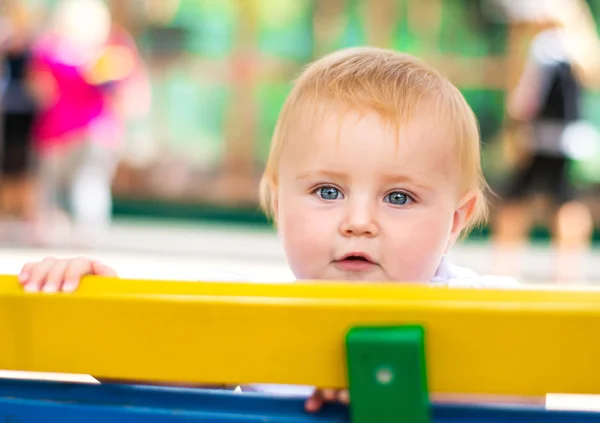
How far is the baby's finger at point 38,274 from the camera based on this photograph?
0.75 meters

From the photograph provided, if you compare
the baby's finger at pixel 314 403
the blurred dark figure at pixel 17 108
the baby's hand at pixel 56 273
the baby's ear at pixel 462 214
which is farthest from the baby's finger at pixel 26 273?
the blurred dark figure at pixel 17 108

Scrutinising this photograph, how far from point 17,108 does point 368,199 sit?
5.69 metres

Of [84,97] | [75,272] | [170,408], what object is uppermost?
[84,97]

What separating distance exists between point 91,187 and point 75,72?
2.99 ft

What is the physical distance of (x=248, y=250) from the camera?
653cm

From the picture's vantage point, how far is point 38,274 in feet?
2.71

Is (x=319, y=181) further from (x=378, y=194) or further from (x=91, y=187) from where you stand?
(x=91, y=187)

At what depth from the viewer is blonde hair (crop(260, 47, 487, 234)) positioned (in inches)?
48.2

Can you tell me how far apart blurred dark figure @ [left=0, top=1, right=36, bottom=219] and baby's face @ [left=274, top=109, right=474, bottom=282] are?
17.8 ft

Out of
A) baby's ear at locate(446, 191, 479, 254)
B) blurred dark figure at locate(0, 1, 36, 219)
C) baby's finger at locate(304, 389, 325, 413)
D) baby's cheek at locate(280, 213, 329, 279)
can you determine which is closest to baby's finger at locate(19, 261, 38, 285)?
baby's finger at locate(304, 389, 325, 413)

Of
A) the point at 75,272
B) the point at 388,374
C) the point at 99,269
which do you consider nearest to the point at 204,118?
the point at 99,269

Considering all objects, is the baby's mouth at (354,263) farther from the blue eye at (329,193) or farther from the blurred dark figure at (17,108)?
the blurred dark figure at (17,108)

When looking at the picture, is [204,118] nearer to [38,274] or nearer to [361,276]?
[361,276]

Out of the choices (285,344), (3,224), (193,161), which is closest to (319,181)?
(285,344)
